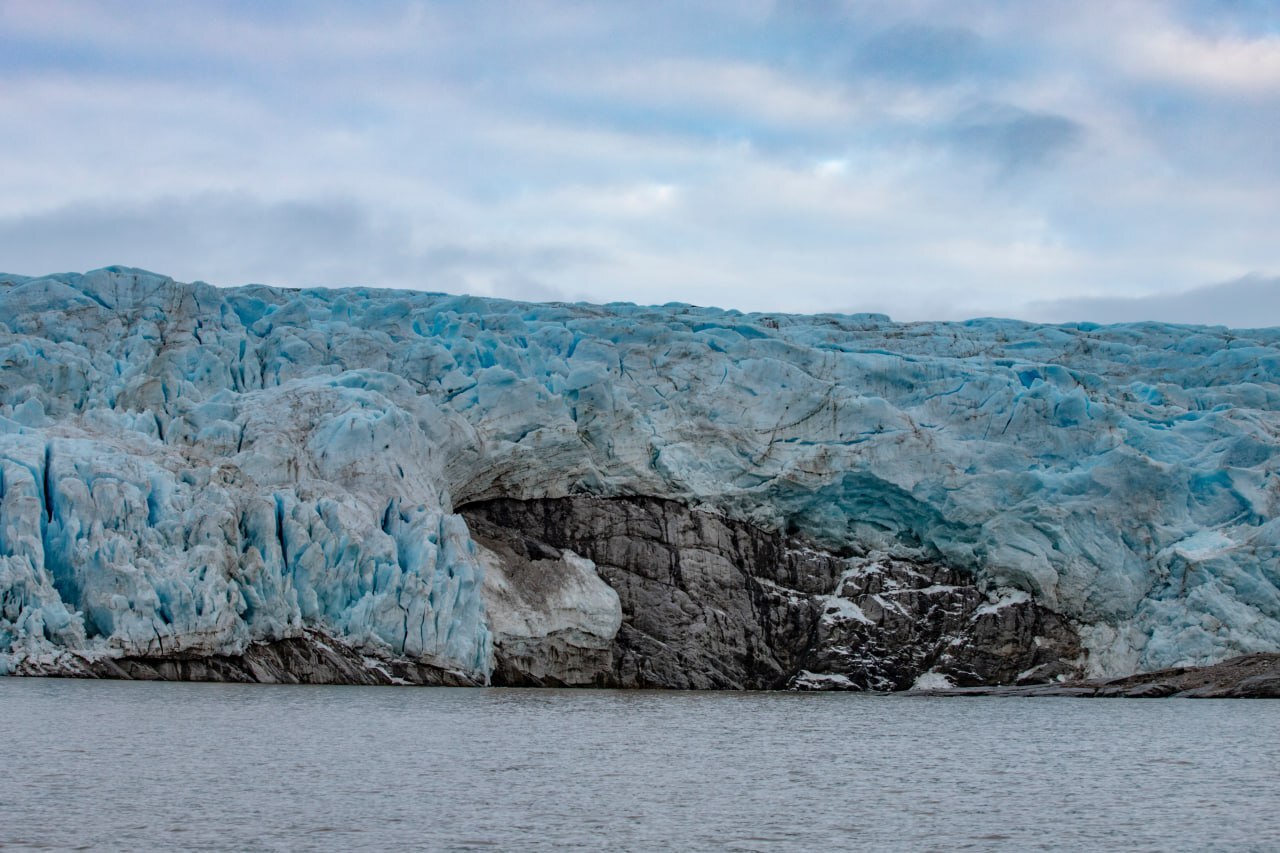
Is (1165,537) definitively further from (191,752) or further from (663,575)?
(191,752)

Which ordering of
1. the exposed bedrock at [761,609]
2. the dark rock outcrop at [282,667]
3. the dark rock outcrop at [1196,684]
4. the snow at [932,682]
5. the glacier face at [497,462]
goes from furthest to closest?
the snow at [932,682] → the exposed bedrock at [761,609] → the dark rock outcrop at [1196,684] → the glacier face at [497,462] → the dark rock outcrop at [282,667]

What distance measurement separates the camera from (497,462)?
3488 centimetres

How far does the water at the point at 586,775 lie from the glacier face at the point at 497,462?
2439mm

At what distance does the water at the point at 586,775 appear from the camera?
13.3 metres

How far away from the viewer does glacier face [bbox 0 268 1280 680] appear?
27484 millimetres

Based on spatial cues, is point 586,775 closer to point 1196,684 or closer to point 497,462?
point 497,462

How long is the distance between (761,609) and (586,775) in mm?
19062

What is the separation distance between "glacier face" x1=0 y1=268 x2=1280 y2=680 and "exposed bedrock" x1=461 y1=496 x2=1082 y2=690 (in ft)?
1.86

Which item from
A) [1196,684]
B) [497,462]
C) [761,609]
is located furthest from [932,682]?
[497,462]

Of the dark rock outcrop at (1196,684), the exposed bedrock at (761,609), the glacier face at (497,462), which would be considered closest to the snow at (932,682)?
the exposed bedrock at (761,609)

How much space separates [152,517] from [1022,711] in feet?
60.3

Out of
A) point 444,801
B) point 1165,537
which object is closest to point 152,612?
point 444,801

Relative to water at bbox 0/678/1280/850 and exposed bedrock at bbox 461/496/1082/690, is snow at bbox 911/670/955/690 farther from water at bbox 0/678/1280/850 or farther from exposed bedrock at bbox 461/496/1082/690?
water at bbox 0/678/1280/850

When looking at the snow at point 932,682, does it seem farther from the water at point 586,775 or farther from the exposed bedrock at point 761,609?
the water at point 586,775
